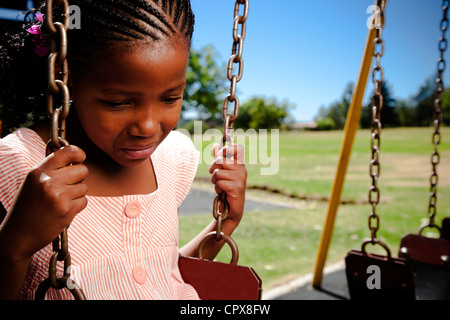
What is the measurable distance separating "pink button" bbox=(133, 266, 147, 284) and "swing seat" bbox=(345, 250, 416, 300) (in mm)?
903

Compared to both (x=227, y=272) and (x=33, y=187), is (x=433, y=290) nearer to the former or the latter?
(x=227, y=272)

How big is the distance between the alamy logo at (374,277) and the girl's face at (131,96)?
1.07m

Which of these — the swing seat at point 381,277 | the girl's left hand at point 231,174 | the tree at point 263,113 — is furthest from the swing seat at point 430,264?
the tree at point 263,113

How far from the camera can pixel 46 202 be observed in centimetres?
74

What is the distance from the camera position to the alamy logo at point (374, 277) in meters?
1.50

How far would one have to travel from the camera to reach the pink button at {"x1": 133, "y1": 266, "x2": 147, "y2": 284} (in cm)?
105

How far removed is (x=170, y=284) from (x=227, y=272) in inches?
8.9

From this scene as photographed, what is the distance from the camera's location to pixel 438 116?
6.86ft

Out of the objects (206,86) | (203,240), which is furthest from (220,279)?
(206,86)

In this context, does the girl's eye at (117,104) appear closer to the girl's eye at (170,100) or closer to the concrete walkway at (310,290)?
the girl's eye at (170,100)

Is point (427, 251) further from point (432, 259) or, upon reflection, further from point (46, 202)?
point (46, 202)

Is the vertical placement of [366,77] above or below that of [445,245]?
above

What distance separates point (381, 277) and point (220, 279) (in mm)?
787

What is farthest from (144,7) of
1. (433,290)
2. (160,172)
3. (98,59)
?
(433,290)
